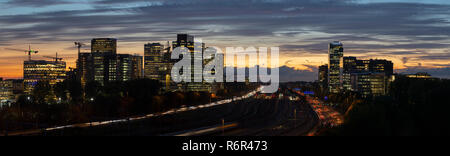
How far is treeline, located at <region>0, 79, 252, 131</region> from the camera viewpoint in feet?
266

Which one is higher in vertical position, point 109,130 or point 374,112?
point 374,112

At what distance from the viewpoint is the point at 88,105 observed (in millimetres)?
99375

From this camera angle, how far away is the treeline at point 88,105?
8100cm

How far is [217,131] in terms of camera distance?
64.8 metres
